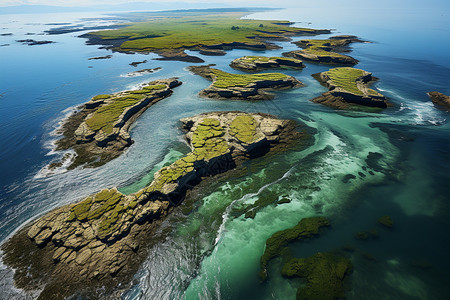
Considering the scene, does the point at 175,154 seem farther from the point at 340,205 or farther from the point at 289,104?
the point at 289,104

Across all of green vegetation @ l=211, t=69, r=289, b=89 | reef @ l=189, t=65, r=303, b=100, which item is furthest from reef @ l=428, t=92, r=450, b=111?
green vegetation @ l=211, t=69, r=289, b=89

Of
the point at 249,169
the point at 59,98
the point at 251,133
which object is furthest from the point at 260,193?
the point at 59,98

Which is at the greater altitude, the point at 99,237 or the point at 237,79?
the point at 237,79

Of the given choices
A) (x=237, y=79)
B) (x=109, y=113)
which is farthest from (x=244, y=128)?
(x=237, y=79)

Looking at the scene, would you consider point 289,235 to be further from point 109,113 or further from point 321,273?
point 109,113

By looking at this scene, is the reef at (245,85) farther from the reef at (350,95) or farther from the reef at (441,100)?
the reef at (441,100)

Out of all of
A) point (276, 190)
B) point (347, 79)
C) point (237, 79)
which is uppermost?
point (347, 79)

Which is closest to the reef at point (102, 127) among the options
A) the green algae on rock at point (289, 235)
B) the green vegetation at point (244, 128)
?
the green vegetation at point (244, 128)
